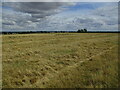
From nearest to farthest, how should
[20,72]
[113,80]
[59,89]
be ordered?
[59,89] < [113,80] < [20,72]

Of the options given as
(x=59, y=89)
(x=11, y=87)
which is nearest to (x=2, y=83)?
(x=11, y=87)

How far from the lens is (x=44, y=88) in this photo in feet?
17.5

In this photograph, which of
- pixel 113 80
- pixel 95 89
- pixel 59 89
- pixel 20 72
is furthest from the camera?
pixel 20 72

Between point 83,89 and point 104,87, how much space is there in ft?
2.52

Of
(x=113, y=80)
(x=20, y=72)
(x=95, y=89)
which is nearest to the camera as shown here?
(x=95, y=89)

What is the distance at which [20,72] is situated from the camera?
754 centimetres

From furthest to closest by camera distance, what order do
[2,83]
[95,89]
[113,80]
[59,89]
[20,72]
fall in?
[20,72]
[2,83]
[113,80]
[59,89]
[95,89]

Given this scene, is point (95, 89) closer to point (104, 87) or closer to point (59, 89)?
point (104, 87)

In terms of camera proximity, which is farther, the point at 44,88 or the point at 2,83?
the point at 2,83

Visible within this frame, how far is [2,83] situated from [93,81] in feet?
13.0

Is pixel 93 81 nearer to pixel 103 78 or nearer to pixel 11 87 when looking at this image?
pixel 103 78

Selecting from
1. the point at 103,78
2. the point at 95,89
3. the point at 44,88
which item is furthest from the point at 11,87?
the point at 103,78

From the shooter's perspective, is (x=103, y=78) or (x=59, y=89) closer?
(x=59, y=89)

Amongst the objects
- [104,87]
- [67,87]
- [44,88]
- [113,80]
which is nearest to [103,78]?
[113,80]
